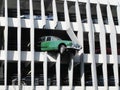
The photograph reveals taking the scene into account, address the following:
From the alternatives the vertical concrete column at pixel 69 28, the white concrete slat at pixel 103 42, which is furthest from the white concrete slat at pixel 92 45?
the vertical concrete column at pixel 69 28

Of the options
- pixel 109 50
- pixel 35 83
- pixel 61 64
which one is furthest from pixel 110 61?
pixel 35 83

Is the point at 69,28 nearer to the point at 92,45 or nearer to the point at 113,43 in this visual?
the point at 92,45

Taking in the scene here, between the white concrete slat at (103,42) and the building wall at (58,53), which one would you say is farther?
the white concrete slat at (103,42)

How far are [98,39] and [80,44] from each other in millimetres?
4367

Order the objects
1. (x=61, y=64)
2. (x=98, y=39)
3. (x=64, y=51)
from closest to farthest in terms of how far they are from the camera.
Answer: (x=64, y=51), (x=61, y=64), (x=98, y=39)

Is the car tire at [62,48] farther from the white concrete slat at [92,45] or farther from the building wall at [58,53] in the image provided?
the white concrete slat at [92,45]

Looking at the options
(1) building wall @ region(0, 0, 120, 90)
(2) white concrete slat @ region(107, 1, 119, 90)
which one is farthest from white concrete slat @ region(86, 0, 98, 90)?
(2) white concrete slat @ region(107, 1, 119, 90)

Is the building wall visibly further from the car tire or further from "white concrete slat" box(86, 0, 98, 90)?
the car tire

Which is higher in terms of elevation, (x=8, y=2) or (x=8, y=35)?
(x=8, y=2)

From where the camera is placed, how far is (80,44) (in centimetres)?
4188

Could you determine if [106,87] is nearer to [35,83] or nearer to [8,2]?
[35,83]

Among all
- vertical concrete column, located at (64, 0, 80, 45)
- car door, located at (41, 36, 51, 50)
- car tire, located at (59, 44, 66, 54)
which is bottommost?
car tire, located at (59, 44, 66, 54)

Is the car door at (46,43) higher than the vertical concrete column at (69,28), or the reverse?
the vertical concrete column at (69,28)

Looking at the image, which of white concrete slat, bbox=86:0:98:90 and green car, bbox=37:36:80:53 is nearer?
green car, bbox=37:36:80:53
